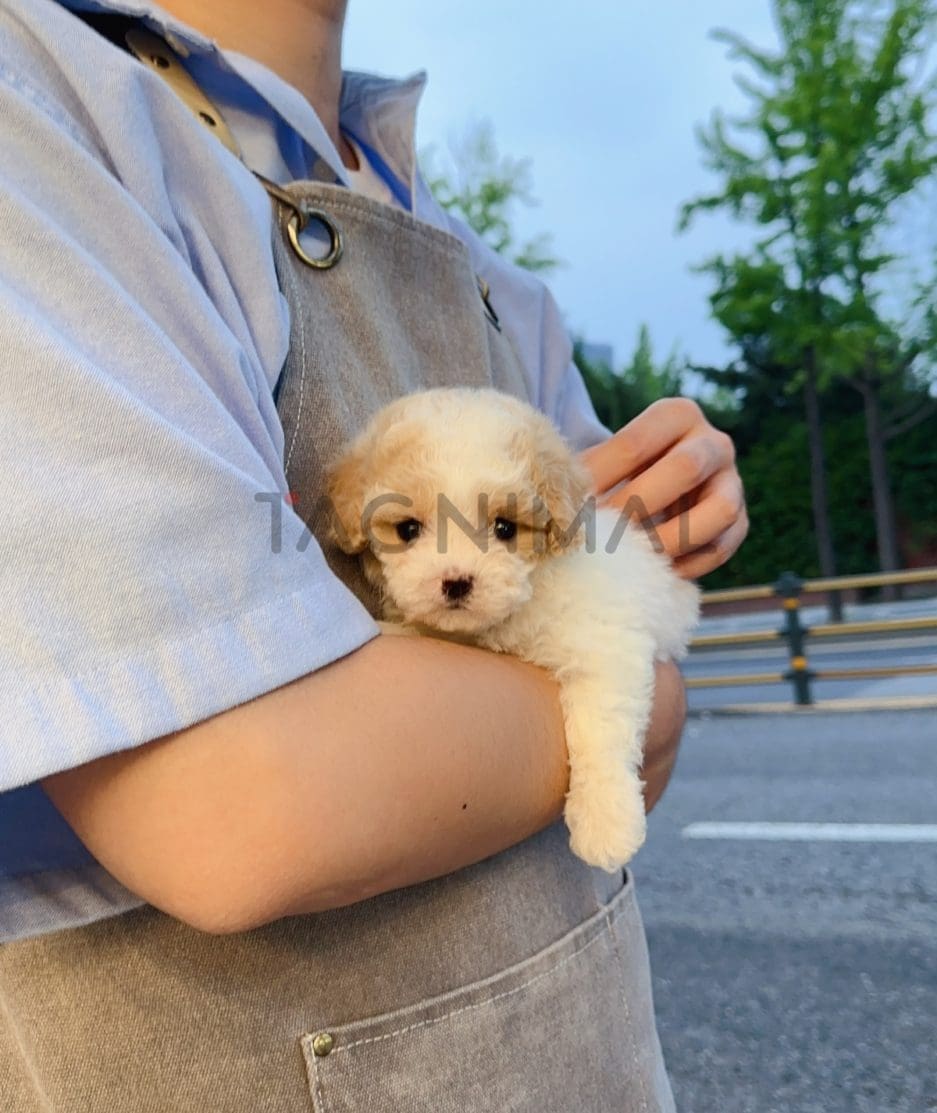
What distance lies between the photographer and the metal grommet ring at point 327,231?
0.95m

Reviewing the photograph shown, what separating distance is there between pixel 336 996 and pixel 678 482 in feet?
2.15

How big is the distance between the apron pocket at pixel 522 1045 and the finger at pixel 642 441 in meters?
0.53

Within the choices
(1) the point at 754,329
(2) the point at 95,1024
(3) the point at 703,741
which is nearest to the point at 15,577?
(2) the point at 95,1024

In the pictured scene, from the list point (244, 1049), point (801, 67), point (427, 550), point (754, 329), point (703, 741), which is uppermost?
point (801, 67)

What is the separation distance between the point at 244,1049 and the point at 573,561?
63 centimetres

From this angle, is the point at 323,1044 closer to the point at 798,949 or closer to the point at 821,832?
the point at 798,949

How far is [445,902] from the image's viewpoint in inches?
32.4

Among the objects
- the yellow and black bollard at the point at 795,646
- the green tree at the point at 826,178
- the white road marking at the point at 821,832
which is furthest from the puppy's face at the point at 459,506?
the green tree at the point at 826,178

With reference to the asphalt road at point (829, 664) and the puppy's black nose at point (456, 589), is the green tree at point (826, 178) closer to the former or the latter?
the asphalt road at point (829, 664)

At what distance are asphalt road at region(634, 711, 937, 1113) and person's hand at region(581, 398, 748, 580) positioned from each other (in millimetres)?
1740

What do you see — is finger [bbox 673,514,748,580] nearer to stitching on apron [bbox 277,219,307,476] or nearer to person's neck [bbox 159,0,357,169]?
stitching on apron [bbox 277,219,307,476]

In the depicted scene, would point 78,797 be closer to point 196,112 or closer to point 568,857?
point 568,857

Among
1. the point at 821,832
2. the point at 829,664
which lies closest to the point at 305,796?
the point at 821,832

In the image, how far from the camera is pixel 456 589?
105 cm
